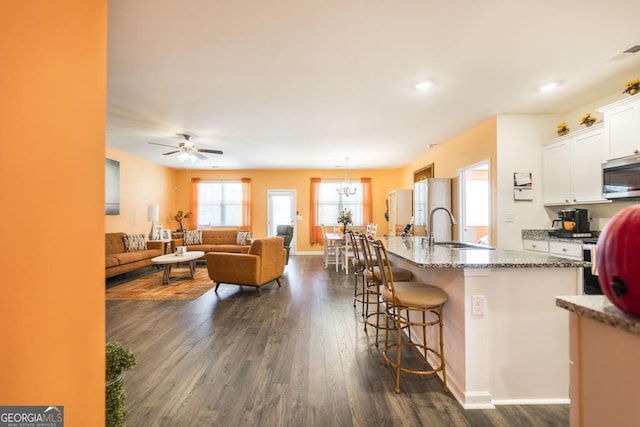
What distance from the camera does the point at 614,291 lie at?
0.66m

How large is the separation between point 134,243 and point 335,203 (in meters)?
5.26

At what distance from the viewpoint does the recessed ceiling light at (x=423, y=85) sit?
9.56 ft

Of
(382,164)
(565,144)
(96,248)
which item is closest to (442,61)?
Result: (565,144)

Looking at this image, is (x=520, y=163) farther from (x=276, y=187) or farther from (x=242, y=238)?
(x=276, y=187)

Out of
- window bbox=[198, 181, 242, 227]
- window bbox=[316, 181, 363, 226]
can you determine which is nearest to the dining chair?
window bbox=[316, 181, 363, 226]

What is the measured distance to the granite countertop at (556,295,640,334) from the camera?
655 mm

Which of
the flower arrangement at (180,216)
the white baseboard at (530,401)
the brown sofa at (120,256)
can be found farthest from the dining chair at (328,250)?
the white baseboard at (530,401)

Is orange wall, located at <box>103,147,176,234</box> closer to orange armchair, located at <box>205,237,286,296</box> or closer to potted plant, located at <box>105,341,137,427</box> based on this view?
orange armchair, located at <box>205,237,286,296</box>

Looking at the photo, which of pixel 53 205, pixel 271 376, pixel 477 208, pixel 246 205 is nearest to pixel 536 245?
pixel 477 208

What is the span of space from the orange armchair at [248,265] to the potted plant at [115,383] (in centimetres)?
272

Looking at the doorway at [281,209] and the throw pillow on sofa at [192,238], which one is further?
the doorway at [281,209]

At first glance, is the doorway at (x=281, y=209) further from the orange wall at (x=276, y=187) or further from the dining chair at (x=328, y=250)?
the dining chair at (x=328, y=250)

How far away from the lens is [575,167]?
3320 millimetres

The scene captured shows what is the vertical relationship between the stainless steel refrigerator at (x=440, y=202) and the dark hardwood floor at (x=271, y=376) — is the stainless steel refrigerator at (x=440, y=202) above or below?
above
